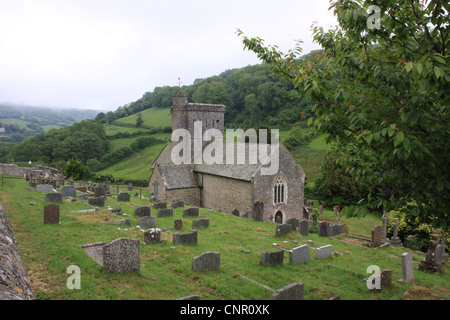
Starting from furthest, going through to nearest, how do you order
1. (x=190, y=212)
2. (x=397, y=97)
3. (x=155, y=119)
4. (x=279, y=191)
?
(x=155, y=119) → (x=279, y=191) → (x=190, y=212) → (x=397, y=97)

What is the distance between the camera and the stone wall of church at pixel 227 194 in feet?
81.7

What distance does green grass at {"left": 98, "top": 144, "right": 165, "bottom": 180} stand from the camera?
54812 mm

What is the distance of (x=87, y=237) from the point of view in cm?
1104

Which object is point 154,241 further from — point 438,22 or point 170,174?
point 170,174

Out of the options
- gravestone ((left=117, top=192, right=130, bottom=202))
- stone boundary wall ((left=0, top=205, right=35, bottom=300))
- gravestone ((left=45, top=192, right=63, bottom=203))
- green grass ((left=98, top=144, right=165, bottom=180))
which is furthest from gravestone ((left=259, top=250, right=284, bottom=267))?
green grass ((left=98, top=144, right=165, bottom=180))

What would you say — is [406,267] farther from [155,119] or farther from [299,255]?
[155,119]

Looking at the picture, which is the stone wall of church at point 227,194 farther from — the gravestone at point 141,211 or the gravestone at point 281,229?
the gravestone at point 141,211

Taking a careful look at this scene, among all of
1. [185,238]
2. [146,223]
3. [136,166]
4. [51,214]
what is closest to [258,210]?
[146,223]

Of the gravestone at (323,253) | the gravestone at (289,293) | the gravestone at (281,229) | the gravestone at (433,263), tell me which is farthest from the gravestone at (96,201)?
the gravestone at (433,263)

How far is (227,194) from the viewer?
26844mm

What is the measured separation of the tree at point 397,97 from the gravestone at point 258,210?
53.6 ft

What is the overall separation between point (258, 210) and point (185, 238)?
11569 millimetres

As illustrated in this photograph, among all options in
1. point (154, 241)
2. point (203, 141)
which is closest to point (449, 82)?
point (154, 241)

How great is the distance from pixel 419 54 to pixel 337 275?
25.2 feet
